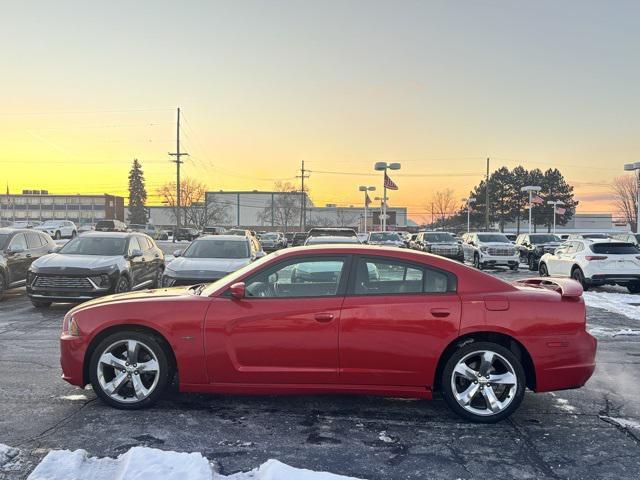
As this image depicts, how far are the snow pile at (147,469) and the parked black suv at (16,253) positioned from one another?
9611mm

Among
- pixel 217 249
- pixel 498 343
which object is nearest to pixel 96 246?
pixel 217 249

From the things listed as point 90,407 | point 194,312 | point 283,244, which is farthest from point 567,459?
point 283,244

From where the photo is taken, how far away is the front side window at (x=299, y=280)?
4.61 metres

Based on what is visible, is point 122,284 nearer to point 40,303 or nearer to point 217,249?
point 40,303

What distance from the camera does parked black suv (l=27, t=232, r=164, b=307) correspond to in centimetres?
1009

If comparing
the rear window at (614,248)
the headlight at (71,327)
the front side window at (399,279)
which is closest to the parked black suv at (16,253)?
the headlight at (71,327)

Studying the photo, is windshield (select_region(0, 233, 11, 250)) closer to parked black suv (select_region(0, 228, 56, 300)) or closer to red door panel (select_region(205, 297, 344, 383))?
parked black suv (select_region(0, 228, 56, 300))

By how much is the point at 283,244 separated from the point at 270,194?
66.7 m

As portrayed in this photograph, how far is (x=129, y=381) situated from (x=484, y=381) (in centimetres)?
315

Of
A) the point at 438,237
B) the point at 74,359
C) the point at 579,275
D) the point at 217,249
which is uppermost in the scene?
the point at 217,249

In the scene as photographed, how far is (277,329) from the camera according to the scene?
447 centimetres

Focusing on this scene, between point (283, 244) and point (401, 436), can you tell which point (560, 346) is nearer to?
point (401, 436)

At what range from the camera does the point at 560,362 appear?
4.47 metres

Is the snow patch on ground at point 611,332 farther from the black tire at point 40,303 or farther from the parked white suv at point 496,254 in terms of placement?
the parked white suv at point 496,254
